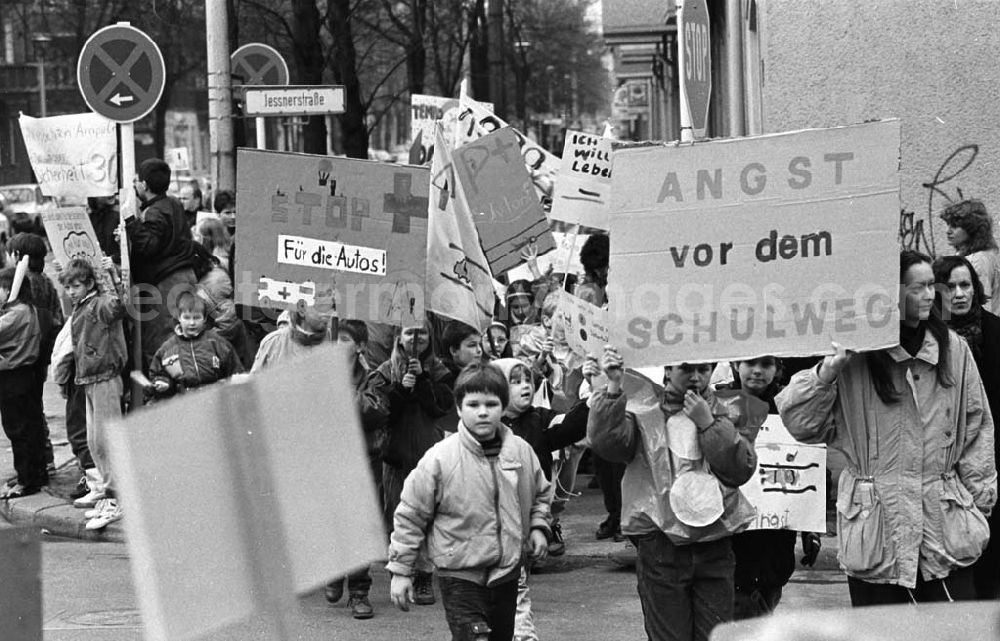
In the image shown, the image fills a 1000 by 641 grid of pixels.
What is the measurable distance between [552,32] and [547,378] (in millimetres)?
39769

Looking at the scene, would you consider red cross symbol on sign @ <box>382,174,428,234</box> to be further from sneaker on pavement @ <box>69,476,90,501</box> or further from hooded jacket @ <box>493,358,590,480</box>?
sneaker on pavement @ <box>69,476,90,501</box>

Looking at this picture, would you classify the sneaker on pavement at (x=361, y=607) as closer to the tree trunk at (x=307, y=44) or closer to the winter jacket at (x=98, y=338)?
the winter jacket at (x=98, y=338)

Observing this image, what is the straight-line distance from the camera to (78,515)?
1062 cm

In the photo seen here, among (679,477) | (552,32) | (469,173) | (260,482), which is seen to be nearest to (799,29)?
(469,173)

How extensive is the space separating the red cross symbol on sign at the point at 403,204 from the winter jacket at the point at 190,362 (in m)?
1.78

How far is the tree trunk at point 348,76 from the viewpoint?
26.6 m

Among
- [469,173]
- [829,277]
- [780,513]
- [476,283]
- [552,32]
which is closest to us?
[829,277]

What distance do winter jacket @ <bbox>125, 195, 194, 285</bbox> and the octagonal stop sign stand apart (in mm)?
3936

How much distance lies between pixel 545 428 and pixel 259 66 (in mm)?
9481

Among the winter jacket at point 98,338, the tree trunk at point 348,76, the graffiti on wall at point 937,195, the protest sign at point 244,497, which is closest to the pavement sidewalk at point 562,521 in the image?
the winter jacket at point 98,338

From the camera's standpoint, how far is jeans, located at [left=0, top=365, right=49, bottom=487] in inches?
444

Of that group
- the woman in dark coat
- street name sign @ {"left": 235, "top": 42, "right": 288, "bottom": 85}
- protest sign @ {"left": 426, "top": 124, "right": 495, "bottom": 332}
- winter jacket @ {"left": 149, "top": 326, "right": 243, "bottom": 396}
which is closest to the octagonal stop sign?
protest sign @ {"left": 426, "top": 124, "right": 495, "bottom": 332}

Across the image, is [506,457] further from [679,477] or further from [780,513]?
[780,513]

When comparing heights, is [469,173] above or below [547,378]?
above
